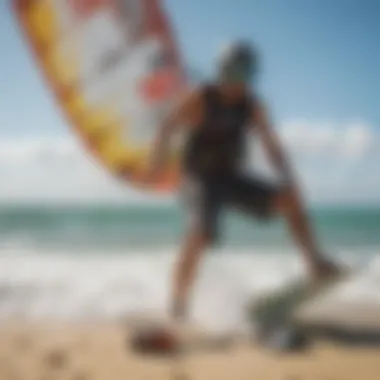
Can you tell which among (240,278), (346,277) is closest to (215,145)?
(240,278)

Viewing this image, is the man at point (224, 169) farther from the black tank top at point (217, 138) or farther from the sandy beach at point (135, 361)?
the sandy beach at point (135, 361)

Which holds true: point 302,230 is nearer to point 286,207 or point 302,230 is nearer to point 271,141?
point 286,207

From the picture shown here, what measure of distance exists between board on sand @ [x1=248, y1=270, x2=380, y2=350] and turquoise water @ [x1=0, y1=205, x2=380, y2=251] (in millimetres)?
122

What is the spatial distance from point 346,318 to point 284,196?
0.40m

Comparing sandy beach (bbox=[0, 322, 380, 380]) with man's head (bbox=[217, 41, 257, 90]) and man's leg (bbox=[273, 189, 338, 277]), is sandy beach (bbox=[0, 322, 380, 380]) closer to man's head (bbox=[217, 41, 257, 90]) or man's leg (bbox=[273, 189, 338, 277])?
man's leg (bbox=[273, 189, 338, 277])

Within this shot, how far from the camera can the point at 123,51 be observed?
2004 mm

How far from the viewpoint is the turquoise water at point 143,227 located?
1891 mm

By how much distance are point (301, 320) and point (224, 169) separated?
1.54 feet

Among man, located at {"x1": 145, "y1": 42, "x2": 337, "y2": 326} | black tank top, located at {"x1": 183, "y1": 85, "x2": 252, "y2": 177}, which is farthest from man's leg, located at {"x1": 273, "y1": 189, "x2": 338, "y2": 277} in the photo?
black tank top, located at {"x1": 183, "y1": 85, "x2": 252, "y2": 177}

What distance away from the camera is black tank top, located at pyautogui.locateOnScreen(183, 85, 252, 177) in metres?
1.89

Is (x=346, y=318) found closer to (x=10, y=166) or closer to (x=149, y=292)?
(x=149, y=292)

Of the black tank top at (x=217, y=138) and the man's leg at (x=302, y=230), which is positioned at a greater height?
the black tank top at (x=217, y=138)

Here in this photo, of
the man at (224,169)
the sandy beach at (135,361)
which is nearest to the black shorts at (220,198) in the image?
the man at (224,169)

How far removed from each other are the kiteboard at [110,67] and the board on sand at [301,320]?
0.47 m
